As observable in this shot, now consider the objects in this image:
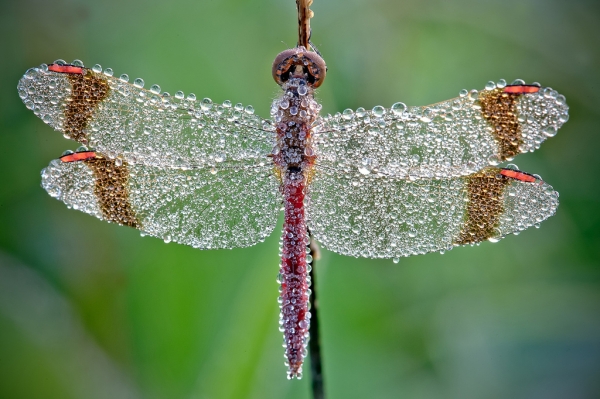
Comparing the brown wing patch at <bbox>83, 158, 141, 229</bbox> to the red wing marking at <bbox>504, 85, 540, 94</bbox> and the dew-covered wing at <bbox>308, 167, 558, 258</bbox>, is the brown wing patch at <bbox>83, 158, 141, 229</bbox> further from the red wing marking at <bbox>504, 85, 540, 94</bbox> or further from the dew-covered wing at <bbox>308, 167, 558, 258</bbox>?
the red wing marking at <bbox>504, 85, 540, 94</bbox>

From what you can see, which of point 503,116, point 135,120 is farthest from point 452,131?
point 135,120

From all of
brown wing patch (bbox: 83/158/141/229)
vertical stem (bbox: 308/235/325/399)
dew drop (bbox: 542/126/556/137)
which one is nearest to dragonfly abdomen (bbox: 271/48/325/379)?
vertical stem (bbox: 308/235/325/399)

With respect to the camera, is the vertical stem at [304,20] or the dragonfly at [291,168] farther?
the dragonfly at [291,168]

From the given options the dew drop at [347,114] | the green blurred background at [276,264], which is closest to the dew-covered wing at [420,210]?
the dew drop at [347,114]

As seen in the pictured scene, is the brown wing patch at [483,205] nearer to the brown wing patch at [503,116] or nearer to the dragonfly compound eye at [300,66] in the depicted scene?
the brown wing patch at [503,116]

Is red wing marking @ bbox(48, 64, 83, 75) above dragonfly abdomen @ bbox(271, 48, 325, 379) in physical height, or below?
above

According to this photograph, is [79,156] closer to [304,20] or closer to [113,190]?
[113,190]

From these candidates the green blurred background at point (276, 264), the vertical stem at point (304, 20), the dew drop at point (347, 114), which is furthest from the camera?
the green blurred background at point (276, 264)
